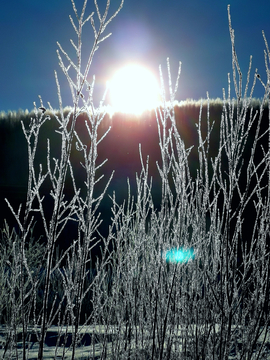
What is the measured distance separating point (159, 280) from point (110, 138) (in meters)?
7.65

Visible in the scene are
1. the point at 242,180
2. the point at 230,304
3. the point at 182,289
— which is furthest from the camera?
the point at 242,180

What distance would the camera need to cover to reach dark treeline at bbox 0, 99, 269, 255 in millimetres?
8109

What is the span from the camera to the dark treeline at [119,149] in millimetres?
→ 8109

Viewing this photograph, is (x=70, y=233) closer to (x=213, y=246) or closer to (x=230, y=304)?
(x=213, y=246)

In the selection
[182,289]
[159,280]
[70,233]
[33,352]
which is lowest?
[70,233]

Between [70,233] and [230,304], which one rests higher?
[230,304]

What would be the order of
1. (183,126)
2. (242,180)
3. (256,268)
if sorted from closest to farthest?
(256,268) < (242,180) < (183,126)

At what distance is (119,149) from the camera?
859 cm

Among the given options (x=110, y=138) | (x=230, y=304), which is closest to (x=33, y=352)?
(x=230, y=304)

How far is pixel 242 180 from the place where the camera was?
7.79 meters

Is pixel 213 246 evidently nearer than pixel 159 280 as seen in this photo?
No

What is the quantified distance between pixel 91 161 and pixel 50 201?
7.49m

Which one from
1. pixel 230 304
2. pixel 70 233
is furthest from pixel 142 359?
pixel 70 233

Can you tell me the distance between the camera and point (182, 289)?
61.9 inches
